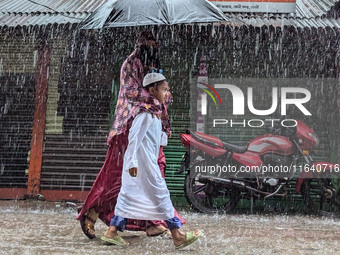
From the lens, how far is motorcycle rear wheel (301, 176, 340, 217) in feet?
20.4

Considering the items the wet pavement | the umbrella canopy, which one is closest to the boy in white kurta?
the wet pavement

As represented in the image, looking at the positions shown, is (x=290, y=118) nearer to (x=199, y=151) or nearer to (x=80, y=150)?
(x=199, y=151)

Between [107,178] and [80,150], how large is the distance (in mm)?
3427

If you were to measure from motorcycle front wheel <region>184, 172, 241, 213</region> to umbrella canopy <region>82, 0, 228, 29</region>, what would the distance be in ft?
8.96

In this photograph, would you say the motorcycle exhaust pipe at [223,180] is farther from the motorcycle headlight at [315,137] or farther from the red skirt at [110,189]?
the red skirt at [110,189]

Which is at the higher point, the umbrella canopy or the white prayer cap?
the umbrella canopy

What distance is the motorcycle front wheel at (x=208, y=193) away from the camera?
6172 mm

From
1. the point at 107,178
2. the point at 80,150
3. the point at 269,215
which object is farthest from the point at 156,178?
the point at 80,150

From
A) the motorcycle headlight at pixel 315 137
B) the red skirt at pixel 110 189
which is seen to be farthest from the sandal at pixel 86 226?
the motorcycle headlight at pixel 315 137

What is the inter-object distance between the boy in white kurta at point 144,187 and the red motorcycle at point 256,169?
251 centimetres

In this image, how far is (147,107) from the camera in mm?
3693

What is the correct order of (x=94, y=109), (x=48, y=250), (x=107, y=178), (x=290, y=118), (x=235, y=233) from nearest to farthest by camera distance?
(x=48, y=250) → (x=107, y=178) → (x=235, y=233) → (x=290, y=118) → (x=94, y=109)

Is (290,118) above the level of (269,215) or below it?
above

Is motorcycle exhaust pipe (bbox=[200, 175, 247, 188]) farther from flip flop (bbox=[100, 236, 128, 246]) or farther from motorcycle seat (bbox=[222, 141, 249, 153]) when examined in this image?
flip flop (bbox=[100, 236, 128, 246])
